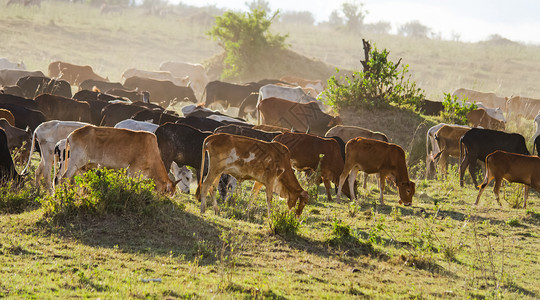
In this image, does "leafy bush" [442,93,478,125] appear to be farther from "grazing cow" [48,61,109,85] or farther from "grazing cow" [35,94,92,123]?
"grazing cow" [48,61,109,85]

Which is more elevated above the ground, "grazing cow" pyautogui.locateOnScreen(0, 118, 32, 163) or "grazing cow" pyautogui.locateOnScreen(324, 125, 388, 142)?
"grazing cow" pyautogui.locateOnScreen(324, 125, 388, 142)

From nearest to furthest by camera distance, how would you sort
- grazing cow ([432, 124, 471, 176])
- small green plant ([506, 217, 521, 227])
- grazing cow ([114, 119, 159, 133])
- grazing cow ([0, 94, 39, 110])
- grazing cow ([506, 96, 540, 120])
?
small green plant ([506, 217, 521, 227]) → grazing cow ([114, 119, 159, 133]) → grazing cow ([0, 94, 39, 110]) → grazing cow ([432, 124, 471, 176]) → grazing cow ([506, 96, 540, 120])

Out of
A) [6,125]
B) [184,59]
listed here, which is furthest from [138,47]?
[6,125]

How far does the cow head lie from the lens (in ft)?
40.1

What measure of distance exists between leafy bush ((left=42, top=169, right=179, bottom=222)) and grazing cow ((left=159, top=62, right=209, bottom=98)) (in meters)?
25.2

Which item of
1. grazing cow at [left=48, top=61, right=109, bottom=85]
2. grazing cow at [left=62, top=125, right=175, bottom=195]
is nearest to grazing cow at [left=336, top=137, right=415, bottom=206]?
grazing cow at [left=62, top=125, right=175, bottom=195]

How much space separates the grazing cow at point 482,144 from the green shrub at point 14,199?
9.92m

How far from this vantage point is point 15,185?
1023cm

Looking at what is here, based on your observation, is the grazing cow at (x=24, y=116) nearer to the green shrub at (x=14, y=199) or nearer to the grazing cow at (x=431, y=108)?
the green shrub at (x=14, y=199)

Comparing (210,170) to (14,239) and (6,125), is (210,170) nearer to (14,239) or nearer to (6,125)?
(14,239)

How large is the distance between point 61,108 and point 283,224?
955 centimetres

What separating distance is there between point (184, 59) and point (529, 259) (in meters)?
45.6

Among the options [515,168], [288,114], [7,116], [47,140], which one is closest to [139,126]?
[47,140]

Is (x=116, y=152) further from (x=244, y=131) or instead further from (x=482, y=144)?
(x=482, y=144)
